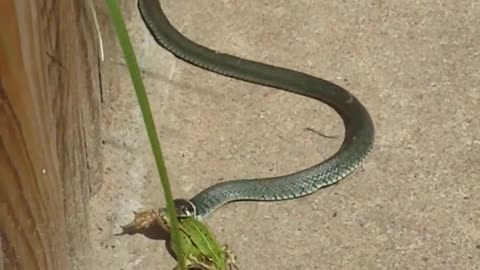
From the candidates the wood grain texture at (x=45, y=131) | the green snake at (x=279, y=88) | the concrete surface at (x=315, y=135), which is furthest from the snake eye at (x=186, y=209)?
the wood grain texture at (x=45, y=131)

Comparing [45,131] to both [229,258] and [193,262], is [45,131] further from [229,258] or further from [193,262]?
[229,258]

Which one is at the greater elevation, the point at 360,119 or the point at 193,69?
the point at 193,69

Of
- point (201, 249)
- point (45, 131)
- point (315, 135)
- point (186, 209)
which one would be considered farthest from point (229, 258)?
point (45, 131)

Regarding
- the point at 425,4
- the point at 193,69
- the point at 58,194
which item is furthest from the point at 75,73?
the point at 425,4

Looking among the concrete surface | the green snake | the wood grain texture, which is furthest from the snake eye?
the wood grain texture

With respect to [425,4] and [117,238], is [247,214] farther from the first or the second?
[425,4]

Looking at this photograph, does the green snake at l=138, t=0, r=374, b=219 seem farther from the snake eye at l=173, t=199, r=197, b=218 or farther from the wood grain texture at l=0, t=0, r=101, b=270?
the wood grain texture at l=0, t=0, r=101, b=270

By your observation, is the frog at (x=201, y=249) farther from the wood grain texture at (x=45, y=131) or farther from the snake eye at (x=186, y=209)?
the wood grain texture at (x=45, y=131)
